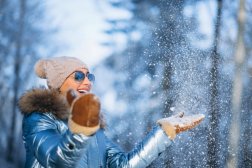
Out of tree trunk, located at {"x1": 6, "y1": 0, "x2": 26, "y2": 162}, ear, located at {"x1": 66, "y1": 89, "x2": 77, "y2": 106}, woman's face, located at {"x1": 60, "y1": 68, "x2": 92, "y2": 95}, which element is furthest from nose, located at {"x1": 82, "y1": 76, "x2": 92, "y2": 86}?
tree trunk, located at {"x1": 6, "y1": 0, "x2": 26, "y2": 162}

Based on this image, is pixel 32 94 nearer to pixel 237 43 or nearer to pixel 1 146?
pixel 237 43

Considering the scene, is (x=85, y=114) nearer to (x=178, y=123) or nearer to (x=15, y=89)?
(x=178, y=123)

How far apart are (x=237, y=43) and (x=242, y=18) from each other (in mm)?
649

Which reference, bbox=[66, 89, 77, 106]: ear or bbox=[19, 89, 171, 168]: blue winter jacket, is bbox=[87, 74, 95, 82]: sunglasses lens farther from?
bbox=[66, 89, 77, 106]: ear

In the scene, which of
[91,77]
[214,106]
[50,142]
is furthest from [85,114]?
[214,106]

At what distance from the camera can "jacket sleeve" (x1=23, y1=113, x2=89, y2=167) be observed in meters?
1.21

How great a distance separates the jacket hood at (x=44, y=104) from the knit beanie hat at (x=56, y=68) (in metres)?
0.19

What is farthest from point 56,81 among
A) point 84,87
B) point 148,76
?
point 148,76

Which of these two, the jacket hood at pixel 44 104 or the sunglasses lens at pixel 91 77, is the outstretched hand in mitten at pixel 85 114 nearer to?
the jacket hood at pixel 44 104

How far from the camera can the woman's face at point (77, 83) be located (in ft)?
6.04

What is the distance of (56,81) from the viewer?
74.2 inches

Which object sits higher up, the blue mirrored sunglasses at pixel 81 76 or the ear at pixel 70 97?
the blue mirrored sunglasses at pixel 81 76

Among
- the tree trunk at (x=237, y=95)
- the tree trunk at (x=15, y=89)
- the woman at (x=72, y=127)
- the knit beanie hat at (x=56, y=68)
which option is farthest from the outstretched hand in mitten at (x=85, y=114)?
the tree trunk at (x=15, y=89)

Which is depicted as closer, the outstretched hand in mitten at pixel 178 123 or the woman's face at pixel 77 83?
the outstretched hand in mitten at pixel 178 123
